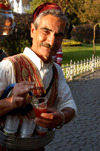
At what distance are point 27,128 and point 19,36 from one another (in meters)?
10.4

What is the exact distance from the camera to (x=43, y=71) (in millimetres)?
1646

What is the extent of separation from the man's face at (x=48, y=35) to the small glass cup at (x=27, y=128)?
56 cm

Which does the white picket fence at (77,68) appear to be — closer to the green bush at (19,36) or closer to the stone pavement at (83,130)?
the stone pavement at (83,130)

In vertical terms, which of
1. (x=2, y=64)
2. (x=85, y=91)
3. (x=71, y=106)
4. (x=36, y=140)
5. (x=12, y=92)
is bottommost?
(x=85, y=91)

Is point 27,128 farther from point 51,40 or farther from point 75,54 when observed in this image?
point 75,54

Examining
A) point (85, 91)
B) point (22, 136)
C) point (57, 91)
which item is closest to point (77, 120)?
point (85, 91)

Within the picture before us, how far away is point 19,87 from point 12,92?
4.3 inches

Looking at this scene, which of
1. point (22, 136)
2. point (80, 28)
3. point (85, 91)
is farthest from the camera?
point (80, 28)

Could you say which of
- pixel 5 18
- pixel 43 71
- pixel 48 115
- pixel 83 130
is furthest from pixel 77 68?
pixel 48 115

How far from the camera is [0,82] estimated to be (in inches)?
56.4

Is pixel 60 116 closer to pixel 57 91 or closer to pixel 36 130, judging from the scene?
pixel 36 130

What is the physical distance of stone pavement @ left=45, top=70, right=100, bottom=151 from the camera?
4145 mm

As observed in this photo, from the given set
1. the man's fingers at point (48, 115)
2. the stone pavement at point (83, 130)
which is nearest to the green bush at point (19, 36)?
the stone pavement at point (83, 130)

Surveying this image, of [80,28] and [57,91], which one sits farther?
[80,28]
